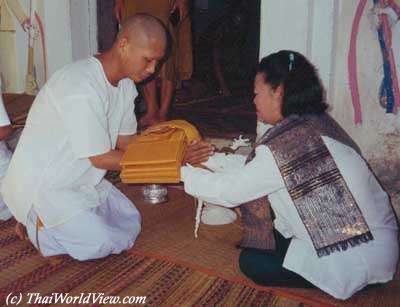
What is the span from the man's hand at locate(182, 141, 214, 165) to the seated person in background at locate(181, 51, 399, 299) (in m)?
0.27

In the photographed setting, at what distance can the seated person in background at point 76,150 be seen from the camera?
8.42 feet

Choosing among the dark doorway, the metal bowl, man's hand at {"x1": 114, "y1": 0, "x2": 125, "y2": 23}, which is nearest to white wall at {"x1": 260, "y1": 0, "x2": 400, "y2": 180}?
the metal bowl

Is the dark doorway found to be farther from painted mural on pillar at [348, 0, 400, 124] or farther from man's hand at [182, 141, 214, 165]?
man's hand at [182, 141, 214, 165]

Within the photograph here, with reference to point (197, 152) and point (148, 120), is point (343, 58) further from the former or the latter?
point (148, 120)

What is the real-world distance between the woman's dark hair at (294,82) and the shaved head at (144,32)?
68cm

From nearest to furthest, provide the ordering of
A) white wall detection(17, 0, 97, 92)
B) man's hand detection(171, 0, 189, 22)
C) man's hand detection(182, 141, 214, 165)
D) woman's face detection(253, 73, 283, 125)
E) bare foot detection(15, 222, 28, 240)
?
woman's face detection(253, 73, 283, 125)
man's hand detection(182, 141, 214, 165)
bare foot detection(15, 222, 28, 240)
white wall detection(17, 0, 97, 92)
man's hand detection(171, 0, 189, 22)

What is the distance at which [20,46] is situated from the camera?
532 centimetres

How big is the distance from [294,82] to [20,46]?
407 cm

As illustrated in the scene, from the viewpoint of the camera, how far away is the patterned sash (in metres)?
2.14

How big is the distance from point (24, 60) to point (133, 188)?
2.23 meters

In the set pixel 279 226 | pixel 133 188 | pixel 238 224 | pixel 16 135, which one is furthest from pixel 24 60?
pixel 279 226

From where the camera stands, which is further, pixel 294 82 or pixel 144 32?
pixel 144 32

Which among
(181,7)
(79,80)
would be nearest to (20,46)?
(181,7)

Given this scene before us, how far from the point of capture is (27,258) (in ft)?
9.23
